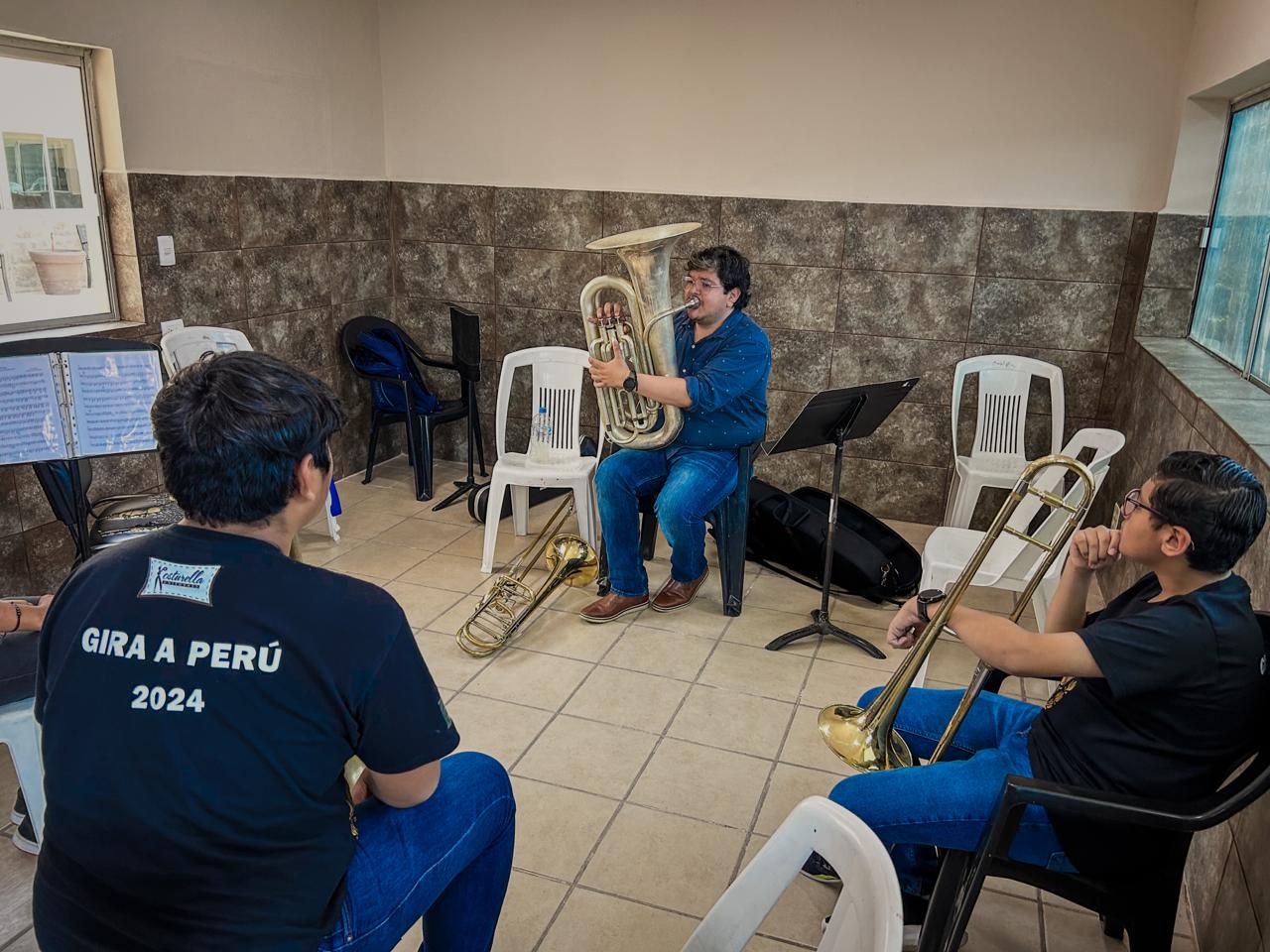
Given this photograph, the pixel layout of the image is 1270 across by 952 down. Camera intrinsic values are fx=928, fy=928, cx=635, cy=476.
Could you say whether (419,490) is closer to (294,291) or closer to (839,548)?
(294,291)

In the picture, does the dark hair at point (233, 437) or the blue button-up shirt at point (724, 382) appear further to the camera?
the blue button-up shirt at point (724, 382)

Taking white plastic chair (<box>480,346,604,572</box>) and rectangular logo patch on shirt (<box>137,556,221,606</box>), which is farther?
white plastic chair (<box>480,346,604,572</box>)

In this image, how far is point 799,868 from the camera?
1252 mm

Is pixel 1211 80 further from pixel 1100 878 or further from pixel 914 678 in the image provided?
pixel 1100 878

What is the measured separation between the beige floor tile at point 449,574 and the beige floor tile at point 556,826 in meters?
1.32

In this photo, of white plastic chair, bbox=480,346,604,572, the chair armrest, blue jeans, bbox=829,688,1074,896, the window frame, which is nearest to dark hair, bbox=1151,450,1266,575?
the chair armrest

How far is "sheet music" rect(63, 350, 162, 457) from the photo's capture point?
8.48 ft

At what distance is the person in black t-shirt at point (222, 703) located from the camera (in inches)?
44.0

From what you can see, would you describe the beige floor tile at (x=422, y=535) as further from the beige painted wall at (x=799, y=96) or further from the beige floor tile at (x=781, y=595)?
the beige painted wall at (x=799, y=96)

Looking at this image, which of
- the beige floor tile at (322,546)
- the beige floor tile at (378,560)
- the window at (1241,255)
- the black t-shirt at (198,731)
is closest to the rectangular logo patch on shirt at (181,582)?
the black t-shirt at (198,731)

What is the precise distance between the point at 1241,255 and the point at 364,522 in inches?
150

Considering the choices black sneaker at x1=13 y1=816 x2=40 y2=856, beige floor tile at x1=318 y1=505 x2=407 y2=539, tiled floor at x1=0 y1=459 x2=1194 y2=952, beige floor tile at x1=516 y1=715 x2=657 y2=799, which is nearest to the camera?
tiled floor at x1=0 y1=459 x2=1194 y2=952

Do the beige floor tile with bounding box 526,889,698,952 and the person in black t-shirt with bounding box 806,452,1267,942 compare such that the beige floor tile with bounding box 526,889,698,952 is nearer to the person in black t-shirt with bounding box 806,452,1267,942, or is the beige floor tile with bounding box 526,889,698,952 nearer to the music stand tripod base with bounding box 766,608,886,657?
the person in black t-shirt with bounding box 806,452,1267,942

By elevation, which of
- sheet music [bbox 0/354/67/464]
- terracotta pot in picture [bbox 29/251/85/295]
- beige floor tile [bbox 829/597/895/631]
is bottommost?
beige floor tile [bbox 829/597/895/631]
